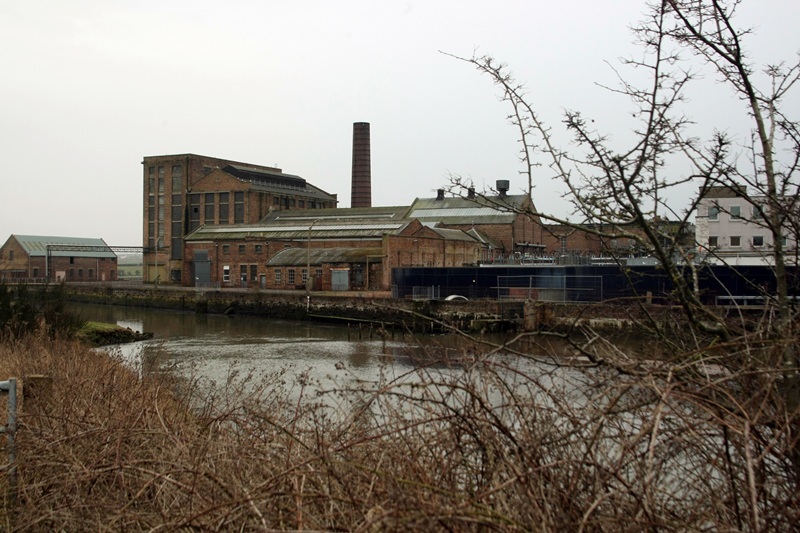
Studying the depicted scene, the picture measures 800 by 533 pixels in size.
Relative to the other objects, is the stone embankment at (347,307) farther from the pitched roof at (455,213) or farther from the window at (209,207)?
the pitched roof at (455,213)

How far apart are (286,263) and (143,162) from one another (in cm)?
2522

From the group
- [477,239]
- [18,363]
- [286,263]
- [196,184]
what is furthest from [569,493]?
[196,184]

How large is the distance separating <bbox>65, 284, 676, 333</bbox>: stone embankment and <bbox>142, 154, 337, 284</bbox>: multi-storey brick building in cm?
772

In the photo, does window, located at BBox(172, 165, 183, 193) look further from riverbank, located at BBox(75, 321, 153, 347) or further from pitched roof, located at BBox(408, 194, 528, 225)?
riverbank, located at BBox(75, 321, 153, 347)

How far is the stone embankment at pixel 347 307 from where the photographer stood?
34000 mm

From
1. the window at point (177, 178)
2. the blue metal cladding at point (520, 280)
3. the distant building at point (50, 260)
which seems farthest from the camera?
the distant building at point (50, 260)

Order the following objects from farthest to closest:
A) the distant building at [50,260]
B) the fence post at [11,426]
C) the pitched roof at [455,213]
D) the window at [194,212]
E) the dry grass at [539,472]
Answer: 1. the distant building at [50,260]
2. the window at [194,212]
3. the pitched roof at [455,213]
4. the fence post at [11,426]
5. the dry grass at [539,472]

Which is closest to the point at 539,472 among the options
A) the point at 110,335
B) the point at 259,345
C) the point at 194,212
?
the point at 259,345

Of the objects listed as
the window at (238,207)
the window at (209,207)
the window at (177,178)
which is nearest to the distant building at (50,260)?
the window at (177,178)

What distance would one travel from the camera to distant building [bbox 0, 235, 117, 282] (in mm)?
69188

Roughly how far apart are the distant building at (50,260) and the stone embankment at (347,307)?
40.5ft

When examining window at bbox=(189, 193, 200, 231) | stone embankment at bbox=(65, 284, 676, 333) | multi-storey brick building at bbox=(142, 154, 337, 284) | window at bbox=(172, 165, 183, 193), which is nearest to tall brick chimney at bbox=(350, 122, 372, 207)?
multi-storey brick building at bbox=(142, 154, 337, 284)

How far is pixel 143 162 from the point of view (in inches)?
2712

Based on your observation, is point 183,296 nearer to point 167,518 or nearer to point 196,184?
point 196,184
